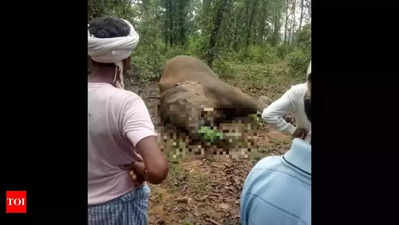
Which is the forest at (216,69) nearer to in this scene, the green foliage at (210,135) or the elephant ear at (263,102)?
the green foliage at (210,135)

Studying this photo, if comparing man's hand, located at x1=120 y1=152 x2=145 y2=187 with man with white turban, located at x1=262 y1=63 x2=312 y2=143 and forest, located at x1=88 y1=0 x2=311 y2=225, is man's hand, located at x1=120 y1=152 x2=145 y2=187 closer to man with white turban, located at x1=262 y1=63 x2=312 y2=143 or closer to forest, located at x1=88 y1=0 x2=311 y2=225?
man with white turban, located at x1=262 y1=63 x2=312 y2=143

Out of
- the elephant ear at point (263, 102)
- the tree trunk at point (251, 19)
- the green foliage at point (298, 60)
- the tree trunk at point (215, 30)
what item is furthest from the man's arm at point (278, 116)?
the tree trunk at point (251, 19)

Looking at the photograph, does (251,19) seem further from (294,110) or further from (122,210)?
(122,210)

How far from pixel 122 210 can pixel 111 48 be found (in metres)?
0.45

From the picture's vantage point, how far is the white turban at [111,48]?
43.4 inches

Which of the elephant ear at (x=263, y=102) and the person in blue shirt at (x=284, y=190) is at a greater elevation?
the person in blue shirt at (x=284, y=190)

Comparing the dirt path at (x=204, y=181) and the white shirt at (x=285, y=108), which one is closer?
the white shirt at (x=285, y=108)

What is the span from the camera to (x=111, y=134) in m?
1.07

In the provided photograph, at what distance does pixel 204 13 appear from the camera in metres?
4.38

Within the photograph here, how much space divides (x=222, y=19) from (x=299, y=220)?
3.78 meters

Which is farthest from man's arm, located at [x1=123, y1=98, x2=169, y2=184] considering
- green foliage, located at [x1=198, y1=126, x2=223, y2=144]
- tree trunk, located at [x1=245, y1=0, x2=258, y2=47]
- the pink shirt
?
tree trunk, located at [x1=245, y1=0, x2=258, y2=47]

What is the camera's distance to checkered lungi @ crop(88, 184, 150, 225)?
1141 millimetres
